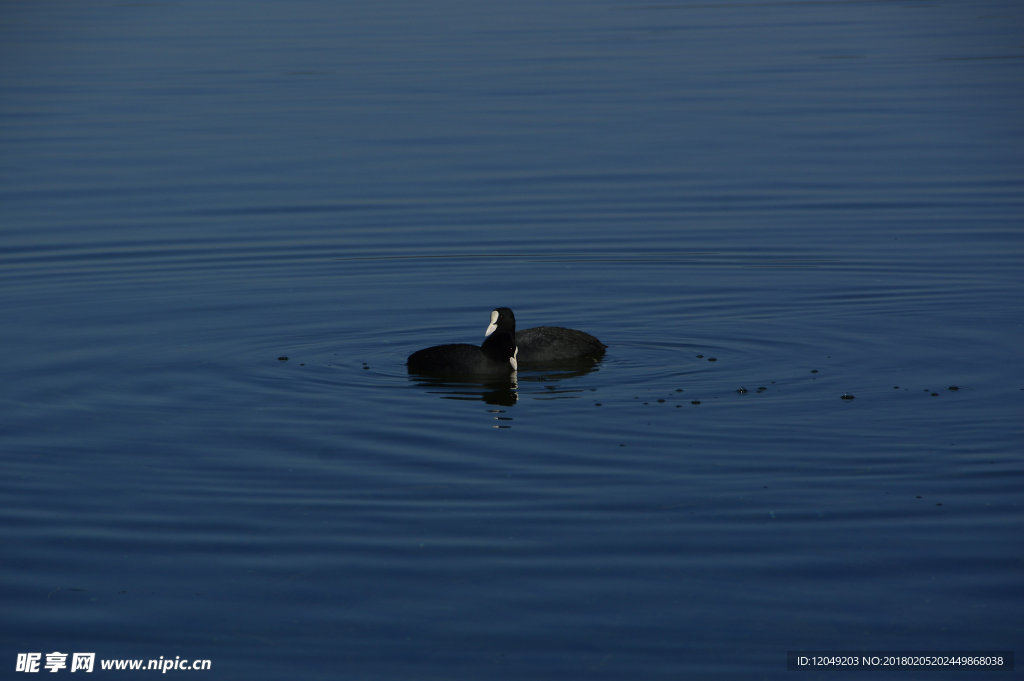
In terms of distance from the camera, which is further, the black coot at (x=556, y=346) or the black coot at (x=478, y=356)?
the black coot at (x=556, y=346)

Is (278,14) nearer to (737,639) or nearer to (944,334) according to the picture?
(944,334)

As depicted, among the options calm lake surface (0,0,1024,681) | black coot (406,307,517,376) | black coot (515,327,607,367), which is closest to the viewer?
calm lake surface (0,0,1024,681)

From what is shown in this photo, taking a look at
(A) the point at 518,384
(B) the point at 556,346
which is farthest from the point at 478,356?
(B) the point at 556,346

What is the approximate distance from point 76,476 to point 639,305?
779 cm

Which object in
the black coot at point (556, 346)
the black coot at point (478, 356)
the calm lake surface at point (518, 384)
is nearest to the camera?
the calm lake surface at point (518, 384)

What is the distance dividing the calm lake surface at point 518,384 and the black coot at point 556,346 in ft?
1.05

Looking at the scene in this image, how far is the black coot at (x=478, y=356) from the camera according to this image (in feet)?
48.8

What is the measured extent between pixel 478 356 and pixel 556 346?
0.86 m

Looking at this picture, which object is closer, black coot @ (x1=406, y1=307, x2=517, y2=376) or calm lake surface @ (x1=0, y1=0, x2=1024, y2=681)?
calm lake surface @ (x1=0, y1=0, x2=1024, y2=681)

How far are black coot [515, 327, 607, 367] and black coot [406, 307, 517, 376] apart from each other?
11.6 inches

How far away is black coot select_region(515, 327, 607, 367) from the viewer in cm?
1526

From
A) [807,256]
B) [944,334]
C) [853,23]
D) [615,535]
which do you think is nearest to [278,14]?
[853,23]

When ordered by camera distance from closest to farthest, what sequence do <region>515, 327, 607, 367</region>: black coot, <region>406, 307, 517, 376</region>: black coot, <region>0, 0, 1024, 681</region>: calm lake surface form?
<region>0, 0, 1024, 681</region>: calm lake surface → <region>406, 307, 517, 376</region>: black coot → <region>515, 327, 607, 367</region>: black coot

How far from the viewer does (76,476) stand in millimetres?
12102
